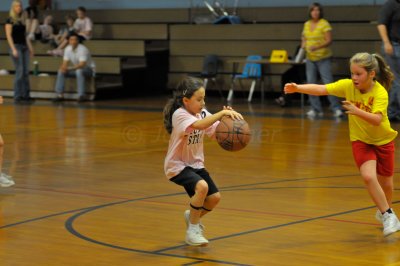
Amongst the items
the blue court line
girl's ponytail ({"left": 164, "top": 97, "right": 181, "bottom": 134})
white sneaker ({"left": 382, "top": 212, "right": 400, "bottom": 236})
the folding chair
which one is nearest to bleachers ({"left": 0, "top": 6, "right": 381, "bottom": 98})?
the folding chair

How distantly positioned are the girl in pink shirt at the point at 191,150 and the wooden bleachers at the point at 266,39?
11565 mm

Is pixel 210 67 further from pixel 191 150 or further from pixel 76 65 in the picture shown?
pixel 191 150

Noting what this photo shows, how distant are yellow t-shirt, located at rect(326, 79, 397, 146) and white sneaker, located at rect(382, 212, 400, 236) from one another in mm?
563

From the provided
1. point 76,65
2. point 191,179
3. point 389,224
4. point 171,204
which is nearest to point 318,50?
point 76,65

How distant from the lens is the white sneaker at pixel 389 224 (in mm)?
6289

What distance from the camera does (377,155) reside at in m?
6.61

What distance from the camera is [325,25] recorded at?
51.7ft

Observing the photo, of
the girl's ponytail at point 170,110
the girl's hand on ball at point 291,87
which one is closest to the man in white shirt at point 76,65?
the girl's hand on ball at point 291,87

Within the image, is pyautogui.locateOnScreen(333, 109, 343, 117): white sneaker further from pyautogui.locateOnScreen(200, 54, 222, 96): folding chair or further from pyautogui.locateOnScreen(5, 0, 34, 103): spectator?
pyautogui.locateOnScreen(5, 0, 34, 103): spectator

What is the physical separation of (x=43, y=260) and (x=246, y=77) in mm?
13731

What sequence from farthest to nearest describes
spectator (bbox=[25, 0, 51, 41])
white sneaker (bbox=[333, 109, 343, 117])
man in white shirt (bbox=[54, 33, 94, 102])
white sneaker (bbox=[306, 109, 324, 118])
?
1. spectator (bbox=[25, 0, 51, 41])
2. man in white shirt (bbox=[54, 33, 94, 102])
3. white sneaker (bbox=[306, 109, 324, 118])
4. white sneaker (bbox=[333, 109, 343, 117])

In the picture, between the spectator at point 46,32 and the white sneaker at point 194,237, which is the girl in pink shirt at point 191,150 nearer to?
the white sneaker at point 194,237

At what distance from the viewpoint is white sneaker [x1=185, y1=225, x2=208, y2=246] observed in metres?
6.02

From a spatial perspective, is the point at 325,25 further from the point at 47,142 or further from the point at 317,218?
the point at 317,218
